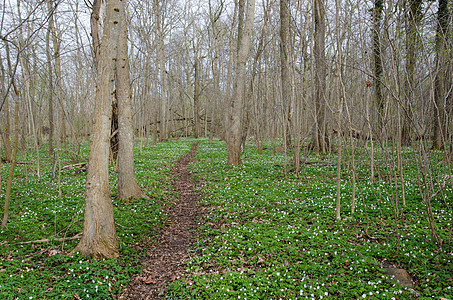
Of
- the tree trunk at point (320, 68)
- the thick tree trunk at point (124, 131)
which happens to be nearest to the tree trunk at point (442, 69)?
the tree trunk at point (320, 68)

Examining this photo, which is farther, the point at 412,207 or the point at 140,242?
the point at 412,207

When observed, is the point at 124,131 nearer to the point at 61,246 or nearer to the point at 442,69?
the point at 61,246

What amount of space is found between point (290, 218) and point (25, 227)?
593cm

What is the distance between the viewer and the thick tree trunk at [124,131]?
25.1 feet

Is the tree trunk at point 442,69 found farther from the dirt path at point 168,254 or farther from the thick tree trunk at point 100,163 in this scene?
the thick tree trunk at point 100,163

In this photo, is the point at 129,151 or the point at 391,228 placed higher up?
the point at 129,151

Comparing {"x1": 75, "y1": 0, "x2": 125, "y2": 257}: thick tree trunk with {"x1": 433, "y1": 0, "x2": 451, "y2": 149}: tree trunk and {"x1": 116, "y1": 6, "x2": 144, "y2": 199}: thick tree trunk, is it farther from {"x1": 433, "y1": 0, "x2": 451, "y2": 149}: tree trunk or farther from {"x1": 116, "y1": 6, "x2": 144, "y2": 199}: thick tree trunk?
{"x1": 433, "y1": 0, "x2": 451, "y2": 149}: tree trunk

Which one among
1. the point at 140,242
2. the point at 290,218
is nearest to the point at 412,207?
the point at 290,218

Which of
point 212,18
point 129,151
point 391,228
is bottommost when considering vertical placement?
point 391,228

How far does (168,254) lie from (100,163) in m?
2.25

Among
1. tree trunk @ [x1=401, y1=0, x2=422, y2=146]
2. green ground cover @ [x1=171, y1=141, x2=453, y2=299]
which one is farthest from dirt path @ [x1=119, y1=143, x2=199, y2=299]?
tree trunk @ [x1=401, y1=0, x2=422, y2=146]

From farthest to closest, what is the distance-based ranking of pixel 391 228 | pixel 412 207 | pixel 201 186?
1. pixel 201 186
2. pixel 412 207
3. pixel 391 228

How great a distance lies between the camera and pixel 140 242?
561 centimetres

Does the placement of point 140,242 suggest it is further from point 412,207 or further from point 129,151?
point 412,207
